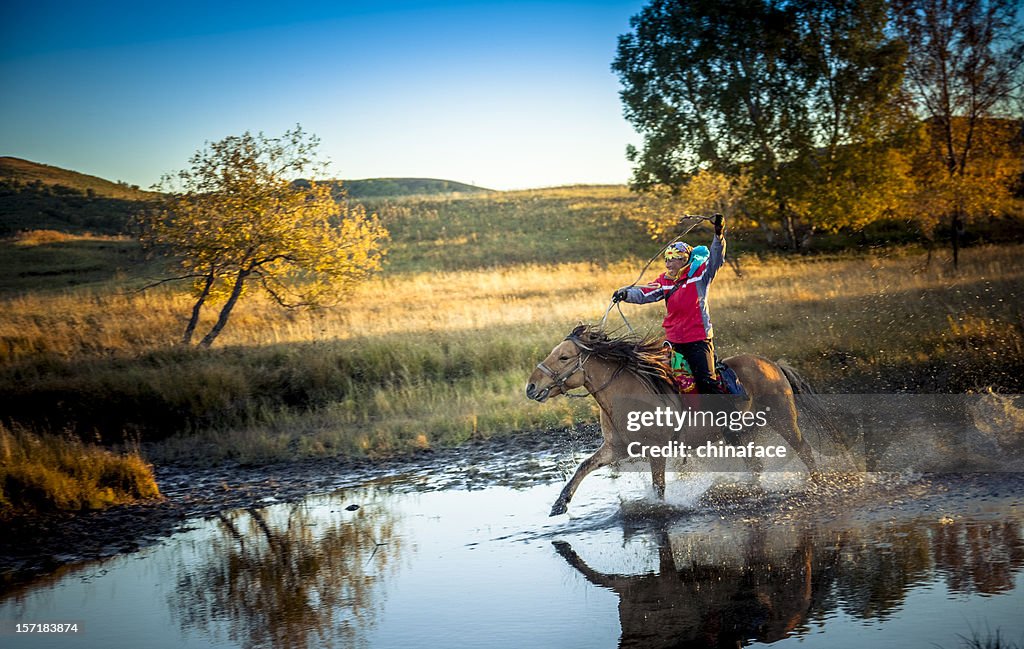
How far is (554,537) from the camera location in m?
8.98

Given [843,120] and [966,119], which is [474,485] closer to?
[966,119]

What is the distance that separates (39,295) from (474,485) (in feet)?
83.9

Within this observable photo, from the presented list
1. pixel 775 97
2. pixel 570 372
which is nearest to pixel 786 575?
pixel 570 372

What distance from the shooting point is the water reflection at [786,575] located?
6332 mm

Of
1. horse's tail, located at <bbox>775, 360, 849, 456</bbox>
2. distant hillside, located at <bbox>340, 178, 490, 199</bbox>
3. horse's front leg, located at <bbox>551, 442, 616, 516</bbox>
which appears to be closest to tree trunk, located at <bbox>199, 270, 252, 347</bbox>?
horse's front leg, located at <bbox>551, 442, 616, 516</bbox>

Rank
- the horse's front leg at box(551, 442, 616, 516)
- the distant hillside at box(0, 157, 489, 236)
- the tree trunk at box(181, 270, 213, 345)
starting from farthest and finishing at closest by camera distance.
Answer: the distant hillside at box(0, 157, 489, 236) → the tree trunk at box(181, 270, 213, 345) → the horse's front leg at box(551, 442, 616, 516)

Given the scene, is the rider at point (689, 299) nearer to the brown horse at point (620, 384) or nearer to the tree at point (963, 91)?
the brown horse at point (620, 384)

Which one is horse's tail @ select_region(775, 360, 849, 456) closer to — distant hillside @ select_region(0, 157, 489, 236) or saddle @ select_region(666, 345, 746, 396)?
saddle @ select_region(666, 345, 746, 396)

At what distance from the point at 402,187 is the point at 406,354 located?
118732 millimetres

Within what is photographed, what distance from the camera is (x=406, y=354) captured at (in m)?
18.9

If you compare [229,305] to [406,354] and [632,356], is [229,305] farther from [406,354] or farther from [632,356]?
[632,356]

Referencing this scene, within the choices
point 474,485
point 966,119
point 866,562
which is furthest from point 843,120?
point 866,562

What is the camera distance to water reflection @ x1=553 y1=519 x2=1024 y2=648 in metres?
6.33

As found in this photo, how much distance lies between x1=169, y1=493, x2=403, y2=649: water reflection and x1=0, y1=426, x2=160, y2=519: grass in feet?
6.89
